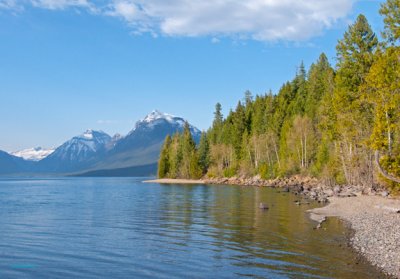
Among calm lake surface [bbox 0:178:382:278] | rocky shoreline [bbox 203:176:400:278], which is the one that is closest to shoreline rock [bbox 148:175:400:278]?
rocky shoreline [bbox 203:176:400:278]

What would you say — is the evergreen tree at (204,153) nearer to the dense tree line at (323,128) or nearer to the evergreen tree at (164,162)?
the dense tree line at (323,128)

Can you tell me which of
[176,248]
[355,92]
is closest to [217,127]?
[355,92]

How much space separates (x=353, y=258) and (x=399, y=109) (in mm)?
14344

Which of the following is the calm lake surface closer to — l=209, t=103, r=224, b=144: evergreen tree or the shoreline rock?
the shoreline rock

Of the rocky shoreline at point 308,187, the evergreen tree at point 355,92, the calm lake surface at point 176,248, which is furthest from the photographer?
the rocky shoreline at point 308,187

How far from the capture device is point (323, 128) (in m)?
60.4

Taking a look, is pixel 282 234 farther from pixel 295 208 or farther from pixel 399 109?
pixel 295 208

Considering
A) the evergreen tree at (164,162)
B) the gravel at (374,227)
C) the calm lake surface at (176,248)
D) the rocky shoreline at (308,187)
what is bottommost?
the calm lake surface at (176,248)

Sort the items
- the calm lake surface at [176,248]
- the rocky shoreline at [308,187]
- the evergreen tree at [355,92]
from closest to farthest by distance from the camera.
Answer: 1. the calm lake surface at [176,248]
2. the evergreen tree at [355,92]
3. the rocky shoreline at [308,187]

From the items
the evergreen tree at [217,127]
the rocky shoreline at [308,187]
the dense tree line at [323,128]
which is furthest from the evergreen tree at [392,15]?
the evergreen tree at [217,127]

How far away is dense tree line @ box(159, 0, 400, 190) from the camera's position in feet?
101

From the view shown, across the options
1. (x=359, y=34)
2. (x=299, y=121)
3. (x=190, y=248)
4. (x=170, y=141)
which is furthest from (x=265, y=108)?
(x=190, y=248)

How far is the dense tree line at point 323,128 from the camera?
101 ft

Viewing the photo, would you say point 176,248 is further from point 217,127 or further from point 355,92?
point 217,127
